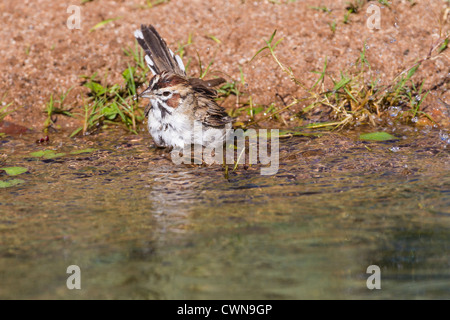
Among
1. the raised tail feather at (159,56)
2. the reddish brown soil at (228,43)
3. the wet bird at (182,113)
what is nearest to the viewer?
the wet bird at (182,113)

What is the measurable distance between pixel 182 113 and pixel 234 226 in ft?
7.76

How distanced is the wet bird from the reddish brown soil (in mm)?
1297

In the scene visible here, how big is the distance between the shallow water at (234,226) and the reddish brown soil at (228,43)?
1.80 m

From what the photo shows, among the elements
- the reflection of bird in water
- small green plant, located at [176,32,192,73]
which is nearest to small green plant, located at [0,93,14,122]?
small green plant, located at [176,32,192,73]

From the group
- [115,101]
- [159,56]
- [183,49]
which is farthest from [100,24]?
[159,56]

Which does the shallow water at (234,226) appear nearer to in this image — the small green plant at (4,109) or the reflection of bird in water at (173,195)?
the reflection of bird in water at (173,195)

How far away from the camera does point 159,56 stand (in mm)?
7559

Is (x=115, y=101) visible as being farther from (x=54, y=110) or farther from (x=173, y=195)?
(x=173, y=195)

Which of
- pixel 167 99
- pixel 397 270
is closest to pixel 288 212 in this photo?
pixel 397 270

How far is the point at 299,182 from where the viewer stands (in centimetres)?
562

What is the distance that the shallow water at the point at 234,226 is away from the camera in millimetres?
3885

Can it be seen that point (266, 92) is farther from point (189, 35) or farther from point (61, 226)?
point (61, 226)

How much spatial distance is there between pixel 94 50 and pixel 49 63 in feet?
2.11

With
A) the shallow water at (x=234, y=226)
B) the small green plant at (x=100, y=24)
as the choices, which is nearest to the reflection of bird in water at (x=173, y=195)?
the shallow water at (x=234, y=226)
